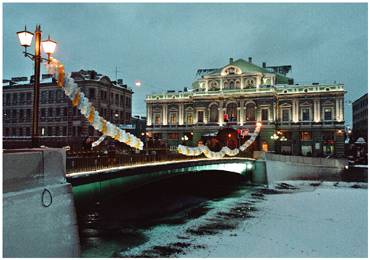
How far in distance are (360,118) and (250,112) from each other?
36.0 m

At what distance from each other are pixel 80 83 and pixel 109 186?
4279 cm

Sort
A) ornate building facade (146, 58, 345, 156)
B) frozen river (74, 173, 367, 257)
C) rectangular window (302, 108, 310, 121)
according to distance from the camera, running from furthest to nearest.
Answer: rectangular window (302, 108, 310, 121)
ornate building facade (146, 58, 345, 156)
frozen river (74, 173, 367, 257)

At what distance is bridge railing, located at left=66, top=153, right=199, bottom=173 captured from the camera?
11.4 metres

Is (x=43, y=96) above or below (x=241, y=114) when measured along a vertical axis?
above

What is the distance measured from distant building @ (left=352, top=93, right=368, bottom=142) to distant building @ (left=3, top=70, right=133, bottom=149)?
46.5 meters

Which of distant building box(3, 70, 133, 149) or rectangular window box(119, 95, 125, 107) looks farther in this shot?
rectangular window box(119, 95, 125, 107)

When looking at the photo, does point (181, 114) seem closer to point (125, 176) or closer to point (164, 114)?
point (164, 114)

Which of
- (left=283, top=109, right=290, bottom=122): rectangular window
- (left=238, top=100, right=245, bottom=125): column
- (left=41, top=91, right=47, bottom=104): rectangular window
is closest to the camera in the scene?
(left=283, top=109, right=290, bottom=122): rectangular window

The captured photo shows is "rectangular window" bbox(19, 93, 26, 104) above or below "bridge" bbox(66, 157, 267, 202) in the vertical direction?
above

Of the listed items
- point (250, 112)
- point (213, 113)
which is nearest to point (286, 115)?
point (250, 112)

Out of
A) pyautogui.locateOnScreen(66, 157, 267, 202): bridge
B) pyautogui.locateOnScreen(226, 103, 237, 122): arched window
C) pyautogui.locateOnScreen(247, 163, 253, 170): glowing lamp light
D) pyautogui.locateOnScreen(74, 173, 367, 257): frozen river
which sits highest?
pyautogui.locateOnScreen(226, 103, 237, 122): arched window

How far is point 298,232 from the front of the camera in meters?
17.1

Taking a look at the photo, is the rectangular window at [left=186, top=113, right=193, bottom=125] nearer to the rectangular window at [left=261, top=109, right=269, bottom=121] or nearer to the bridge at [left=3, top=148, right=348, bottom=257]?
the rectangular window at [left=261, top=109, right=269, bottom=121]

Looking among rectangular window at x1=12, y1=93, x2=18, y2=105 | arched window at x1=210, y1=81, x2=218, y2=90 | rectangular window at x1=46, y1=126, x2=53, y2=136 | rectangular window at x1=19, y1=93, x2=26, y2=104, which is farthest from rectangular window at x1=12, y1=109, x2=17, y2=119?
arched window at x1=210, y1=81, x2=218, y2=90
